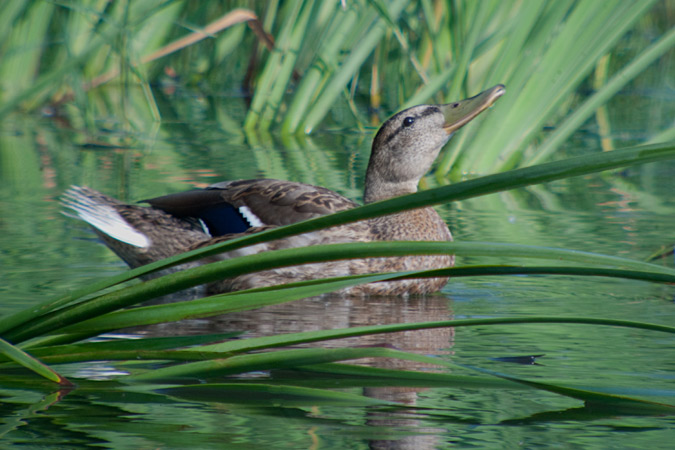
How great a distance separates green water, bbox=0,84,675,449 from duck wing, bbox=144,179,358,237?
1.41 ft

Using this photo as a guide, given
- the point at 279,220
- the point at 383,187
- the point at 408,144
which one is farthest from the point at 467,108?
the point at 279,220

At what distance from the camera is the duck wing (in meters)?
4.75

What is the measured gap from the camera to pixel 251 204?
4.85 m

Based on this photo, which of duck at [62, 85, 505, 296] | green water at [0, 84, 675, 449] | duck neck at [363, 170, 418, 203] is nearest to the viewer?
green water at [0, 84, 675, 449]

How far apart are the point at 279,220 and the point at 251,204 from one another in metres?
0.18

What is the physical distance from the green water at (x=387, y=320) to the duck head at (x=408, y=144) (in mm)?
410

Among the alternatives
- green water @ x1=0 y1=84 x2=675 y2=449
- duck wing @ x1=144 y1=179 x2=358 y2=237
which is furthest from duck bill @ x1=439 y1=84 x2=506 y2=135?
duck wing @ x1=144 y1=179 x2=358 y2=237

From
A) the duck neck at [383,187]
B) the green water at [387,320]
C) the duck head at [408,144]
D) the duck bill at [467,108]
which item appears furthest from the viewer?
the duck neck at [383,187]

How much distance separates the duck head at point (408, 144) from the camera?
5.29 meters

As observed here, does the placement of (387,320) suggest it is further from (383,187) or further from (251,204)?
(383,187)

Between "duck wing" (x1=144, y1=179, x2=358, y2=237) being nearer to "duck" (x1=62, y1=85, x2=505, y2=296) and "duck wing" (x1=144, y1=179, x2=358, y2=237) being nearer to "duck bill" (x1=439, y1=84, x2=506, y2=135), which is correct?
"duck" (x1=62, y1=85, x2=505, y2=296)

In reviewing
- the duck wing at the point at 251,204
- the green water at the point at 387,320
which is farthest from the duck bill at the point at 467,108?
the duck wing at the point at 251,204

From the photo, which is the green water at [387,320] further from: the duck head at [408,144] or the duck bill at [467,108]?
the duck bill at [467,108]

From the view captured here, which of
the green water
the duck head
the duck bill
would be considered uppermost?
the duck bill
